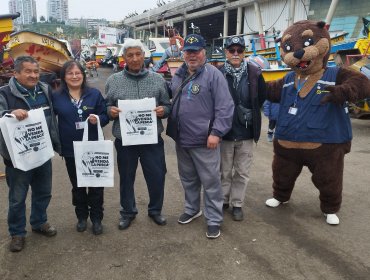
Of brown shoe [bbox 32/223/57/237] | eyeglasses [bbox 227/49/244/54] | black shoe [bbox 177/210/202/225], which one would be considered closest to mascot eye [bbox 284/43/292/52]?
eyeglasses [bbox 227/49/244/54]

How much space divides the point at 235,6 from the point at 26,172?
2349cm

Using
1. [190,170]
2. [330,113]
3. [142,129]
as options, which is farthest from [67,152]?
[330,113]

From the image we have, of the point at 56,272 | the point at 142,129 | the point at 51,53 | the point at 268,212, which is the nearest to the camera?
the point at 56,272

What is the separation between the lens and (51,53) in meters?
10.3

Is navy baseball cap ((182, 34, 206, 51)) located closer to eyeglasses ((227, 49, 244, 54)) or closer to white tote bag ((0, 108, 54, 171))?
eyeglasses ((227, 49, 244, 54))

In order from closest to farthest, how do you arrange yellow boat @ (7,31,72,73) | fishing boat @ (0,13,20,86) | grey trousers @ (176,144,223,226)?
grey trousers @ (176,144,223,226) < fishing boat @ (0,13,20,86) < yellow boat @ (7,31,72,73)

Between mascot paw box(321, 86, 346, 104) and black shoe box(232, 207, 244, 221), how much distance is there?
1.37 metres

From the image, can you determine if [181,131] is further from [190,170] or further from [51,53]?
[51,53]

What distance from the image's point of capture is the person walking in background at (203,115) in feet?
10.5

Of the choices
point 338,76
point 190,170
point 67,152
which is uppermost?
point 338,76

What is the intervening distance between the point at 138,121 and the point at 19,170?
1099mm

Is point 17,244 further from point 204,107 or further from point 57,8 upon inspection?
point 57,8


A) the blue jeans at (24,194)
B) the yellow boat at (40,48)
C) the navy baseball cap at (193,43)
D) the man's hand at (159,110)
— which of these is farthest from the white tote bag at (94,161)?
the yellow boat at (40,48)

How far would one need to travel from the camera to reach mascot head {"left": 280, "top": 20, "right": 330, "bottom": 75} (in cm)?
350
